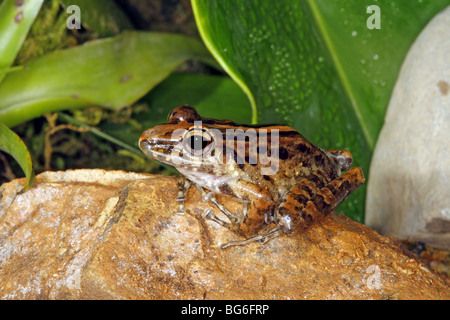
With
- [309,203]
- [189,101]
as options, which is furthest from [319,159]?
[189,101]

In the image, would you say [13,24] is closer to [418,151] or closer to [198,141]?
[198,141]

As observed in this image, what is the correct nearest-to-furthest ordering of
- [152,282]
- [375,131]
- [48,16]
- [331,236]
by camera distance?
[152,282] → [331,236] → [375,131] → [48,16]

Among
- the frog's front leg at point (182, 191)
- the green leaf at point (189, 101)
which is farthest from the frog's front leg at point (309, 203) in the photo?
the green leaf at point (189, 101)

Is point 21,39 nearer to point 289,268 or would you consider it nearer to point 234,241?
point 234,241

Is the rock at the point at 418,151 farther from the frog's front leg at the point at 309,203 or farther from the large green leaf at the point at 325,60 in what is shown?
the frog's front leg at the point at 309,203

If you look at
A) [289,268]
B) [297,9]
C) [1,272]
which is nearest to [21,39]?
[1,272]
